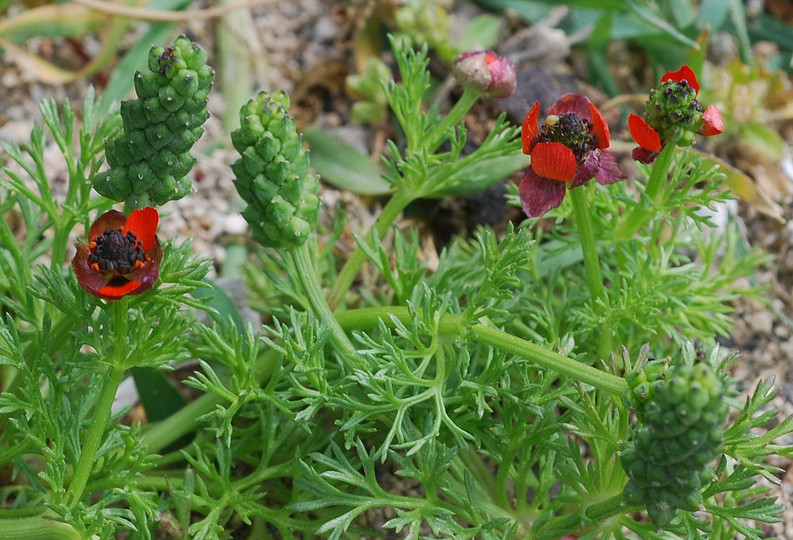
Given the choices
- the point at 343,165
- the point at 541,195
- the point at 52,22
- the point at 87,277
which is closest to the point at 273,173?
the point at 87,277

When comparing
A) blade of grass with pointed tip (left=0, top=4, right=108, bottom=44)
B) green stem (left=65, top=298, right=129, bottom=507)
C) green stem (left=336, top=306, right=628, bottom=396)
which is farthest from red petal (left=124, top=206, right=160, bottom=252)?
blade of grass with pointed tip (left=0, top=4, right=108, bottom=44)

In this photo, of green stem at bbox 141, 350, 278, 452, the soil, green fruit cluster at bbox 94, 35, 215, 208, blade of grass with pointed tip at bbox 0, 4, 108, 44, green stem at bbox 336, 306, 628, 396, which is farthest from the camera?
blade of grass with pointed tip at bbox 0, 4, 108, 44

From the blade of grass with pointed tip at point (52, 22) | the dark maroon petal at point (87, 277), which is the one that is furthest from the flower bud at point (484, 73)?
the blade of grass with pointed tip at point (52, 22)

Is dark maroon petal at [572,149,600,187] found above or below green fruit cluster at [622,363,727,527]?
above

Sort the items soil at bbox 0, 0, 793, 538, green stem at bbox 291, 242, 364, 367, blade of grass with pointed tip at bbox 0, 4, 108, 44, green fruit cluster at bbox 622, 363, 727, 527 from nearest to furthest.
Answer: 1. green fruit cluster at bbox 622, 363, 727, 527
2. green stem at bbox 291, 242, 364, 367
3. soil at bbox 0, 0, 793, 538
4. blade of grass with pointed tip at bbox 0, 4, 108, 44

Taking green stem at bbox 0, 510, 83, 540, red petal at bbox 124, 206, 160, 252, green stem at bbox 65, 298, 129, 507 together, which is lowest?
green stem at bbox 0, 510, 83, 540

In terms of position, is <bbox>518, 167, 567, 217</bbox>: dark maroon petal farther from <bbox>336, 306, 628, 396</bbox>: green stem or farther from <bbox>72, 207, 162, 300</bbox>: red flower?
<bbox>72, 207, 162, 300</bbox>: red flower

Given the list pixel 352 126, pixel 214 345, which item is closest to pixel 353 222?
pixel 352 126

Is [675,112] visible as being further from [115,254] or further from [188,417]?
[188,417]
